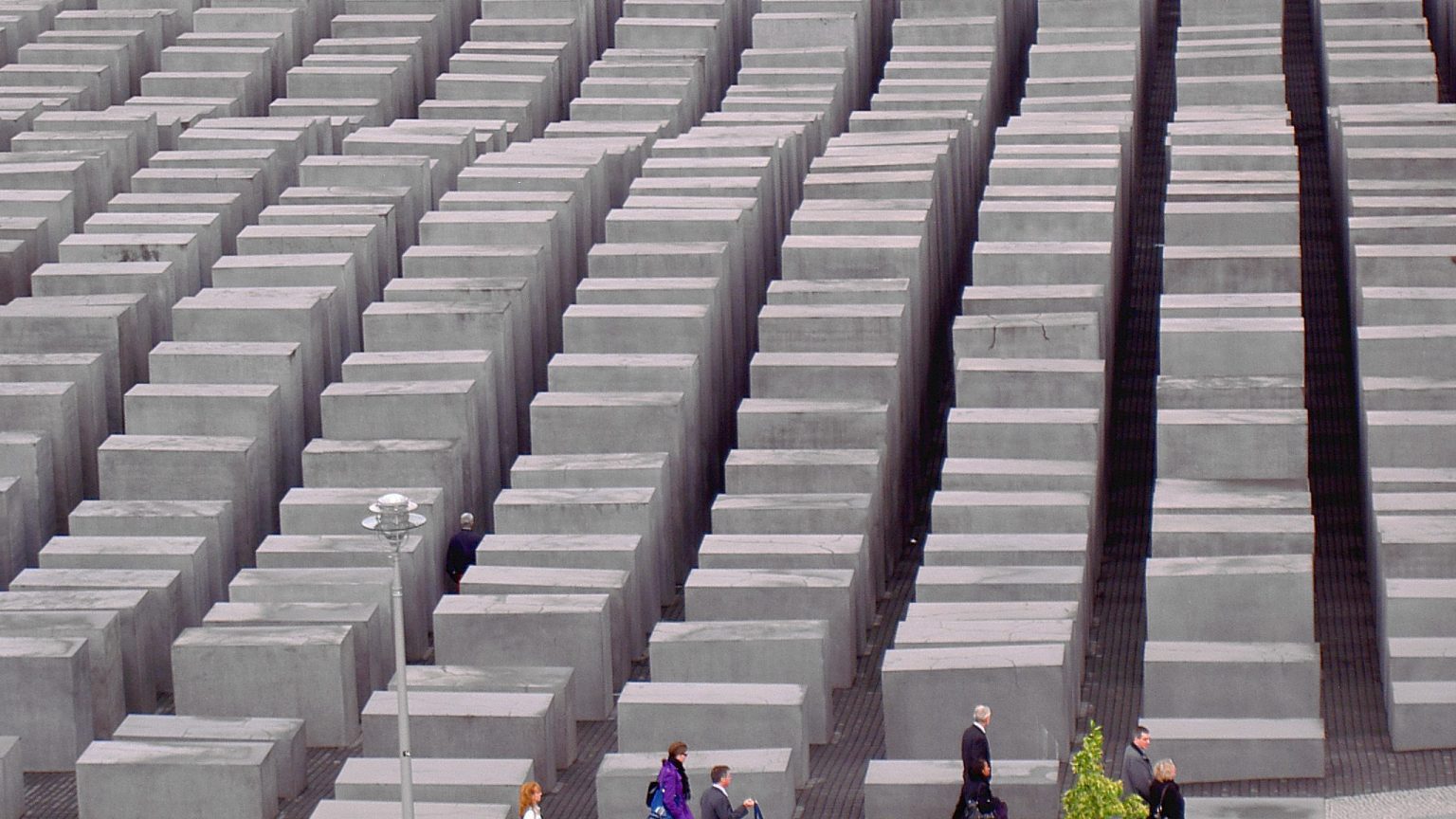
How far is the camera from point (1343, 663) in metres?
22.5

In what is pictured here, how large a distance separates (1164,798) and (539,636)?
638 cm

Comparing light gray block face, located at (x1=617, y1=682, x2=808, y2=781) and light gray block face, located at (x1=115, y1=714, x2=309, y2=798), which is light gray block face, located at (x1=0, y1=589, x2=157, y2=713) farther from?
light gray block face, located at (x1=617, y1=682, x2=808, y2=781)

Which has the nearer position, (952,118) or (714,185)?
(714,185)

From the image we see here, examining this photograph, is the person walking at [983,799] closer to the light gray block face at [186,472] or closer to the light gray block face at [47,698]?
the light gray block face at [47,698]

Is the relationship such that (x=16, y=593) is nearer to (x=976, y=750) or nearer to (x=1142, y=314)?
(x=976, y=750)

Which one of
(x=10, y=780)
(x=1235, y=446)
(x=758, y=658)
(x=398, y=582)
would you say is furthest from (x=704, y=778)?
(x=1235, y=446)

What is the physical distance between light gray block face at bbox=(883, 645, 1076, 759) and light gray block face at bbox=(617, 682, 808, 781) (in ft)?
2.73

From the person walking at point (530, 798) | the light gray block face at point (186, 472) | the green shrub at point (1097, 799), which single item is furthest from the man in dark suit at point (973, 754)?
the light gray block face at point (186, 472)

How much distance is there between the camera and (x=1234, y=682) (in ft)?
67.3

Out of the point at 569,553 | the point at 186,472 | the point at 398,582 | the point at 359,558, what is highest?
the point at 398,582

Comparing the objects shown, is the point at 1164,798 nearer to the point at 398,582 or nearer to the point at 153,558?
the point at 398,582

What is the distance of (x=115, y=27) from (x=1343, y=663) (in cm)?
2691

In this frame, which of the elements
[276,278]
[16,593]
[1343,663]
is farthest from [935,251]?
[16,593]

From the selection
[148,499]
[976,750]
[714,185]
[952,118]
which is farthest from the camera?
[952,118]
